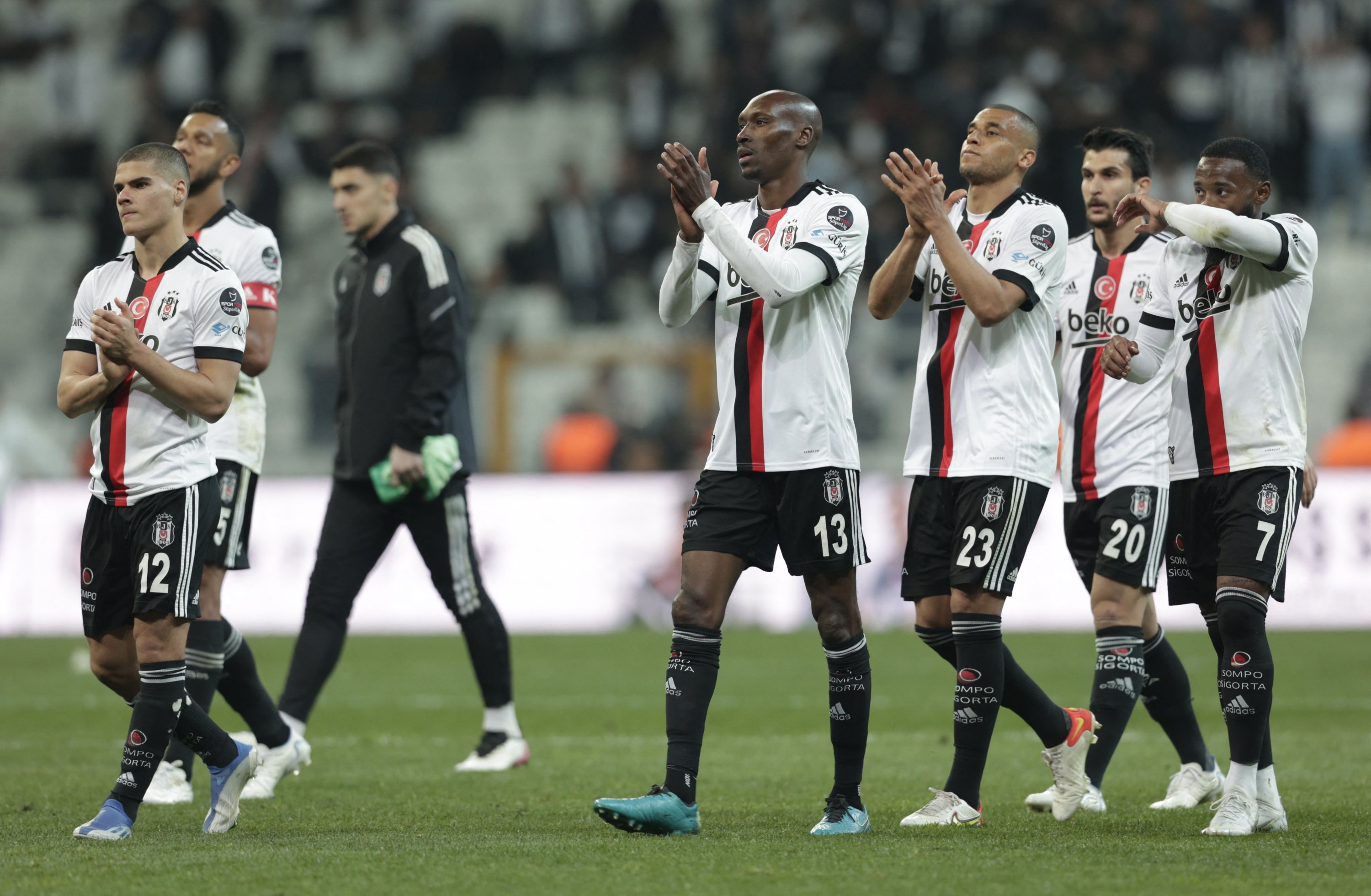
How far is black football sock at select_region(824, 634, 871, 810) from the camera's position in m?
5.45

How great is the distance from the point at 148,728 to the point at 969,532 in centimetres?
272

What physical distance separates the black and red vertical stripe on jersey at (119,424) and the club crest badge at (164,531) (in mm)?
132

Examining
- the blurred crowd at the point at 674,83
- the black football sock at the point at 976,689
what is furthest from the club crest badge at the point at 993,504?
the blurred crowd at the point at 674,83

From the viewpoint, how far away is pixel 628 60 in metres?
20.2

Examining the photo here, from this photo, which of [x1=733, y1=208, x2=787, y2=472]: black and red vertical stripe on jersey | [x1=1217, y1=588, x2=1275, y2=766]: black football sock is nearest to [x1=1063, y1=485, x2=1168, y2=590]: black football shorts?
[x1=1217, y1=588, x2=1275, y2=766]: black football sock

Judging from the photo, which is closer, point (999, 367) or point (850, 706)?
point (850, 706)

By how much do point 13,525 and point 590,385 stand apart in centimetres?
533

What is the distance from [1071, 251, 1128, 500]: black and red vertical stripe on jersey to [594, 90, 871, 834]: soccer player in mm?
1252

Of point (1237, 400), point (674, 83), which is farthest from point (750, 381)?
point (674, 83)

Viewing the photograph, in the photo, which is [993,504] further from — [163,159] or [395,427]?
[163,159]

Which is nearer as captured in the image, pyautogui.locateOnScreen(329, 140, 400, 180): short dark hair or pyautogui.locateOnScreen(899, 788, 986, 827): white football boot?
pyautogui.locateOnScreen(899, 788, 986, 827): white football boot

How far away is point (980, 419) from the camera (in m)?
5.57

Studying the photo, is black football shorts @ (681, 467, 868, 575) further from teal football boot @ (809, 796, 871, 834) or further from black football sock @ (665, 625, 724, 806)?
teal football boot @ (809, 796, 871, 834)

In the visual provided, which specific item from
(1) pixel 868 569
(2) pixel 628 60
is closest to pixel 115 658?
(1) pixel 868 569
